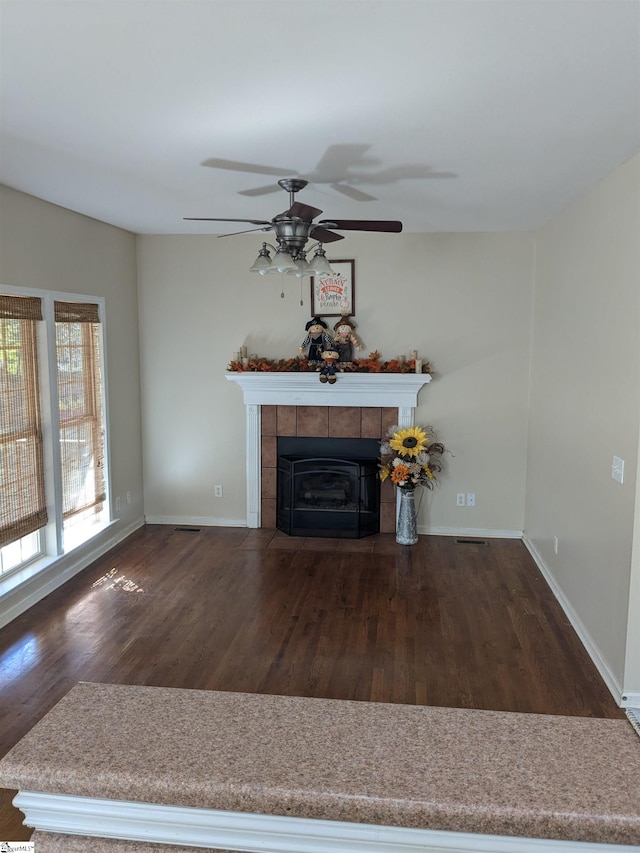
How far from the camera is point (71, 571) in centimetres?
522

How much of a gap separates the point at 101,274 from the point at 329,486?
268 cm

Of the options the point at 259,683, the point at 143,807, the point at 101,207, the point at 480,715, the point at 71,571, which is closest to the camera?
the point at 143,807

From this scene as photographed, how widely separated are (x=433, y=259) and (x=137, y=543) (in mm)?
3581

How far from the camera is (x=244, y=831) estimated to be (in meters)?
0.93

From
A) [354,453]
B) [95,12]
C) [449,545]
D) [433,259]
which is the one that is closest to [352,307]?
[433,259]

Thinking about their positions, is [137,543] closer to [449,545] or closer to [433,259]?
[449,545]

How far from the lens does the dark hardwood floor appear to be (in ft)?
11.9

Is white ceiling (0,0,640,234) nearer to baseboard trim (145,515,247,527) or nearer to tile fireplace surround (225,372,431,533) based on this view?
tile fireplace surround (225,372,431,533)

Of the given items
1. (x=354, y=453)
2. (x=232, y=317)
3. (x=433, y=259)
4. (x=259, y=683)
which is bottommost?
(x=259, y=683)

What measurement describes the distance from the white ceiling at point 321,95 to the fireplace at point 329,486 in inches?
101

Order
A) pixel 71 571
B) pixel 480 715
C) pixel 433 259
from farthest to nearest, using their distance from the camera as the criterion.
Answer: pixel 433 259
pixel 71 571
pixel 480 715

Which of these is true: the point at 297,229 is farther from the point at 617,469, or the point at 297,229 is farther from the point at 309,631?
the point at 309,631

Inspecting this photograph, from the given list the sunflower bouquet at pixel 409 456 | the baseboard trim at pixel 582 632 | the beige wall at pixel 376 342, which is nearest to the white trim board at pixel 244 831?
the baseboard trim at pixel 582 632

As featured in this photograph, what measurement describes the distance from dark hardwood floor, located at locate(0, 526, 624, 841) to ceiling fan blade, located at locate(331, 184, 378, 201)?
2705mm
